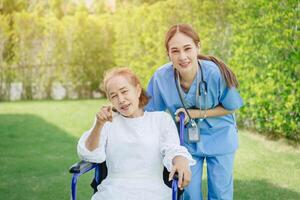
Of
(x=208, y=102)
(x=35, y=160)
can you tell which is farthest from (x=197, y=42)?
(x=35, y=160)

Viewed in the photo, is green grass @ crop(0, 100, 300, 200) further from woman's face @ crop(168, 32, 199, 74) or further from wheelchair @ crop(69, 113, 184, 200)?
woman's face @ crop(168, 32, 199, 74)

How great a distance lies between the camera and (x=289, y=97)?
6355 mm

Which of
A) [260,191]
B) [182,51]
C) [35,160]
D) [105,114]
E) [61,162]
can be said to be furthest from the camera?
[35,160]

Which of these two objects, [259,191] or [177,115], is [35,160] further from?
[177,115]

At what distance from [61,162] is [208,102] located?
3082 mm

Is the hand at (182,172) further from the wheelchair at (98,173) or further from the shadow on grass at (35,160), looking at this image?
the shadow on grass at (35,160)

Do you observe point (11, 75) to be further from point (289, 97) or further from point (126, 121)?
point (126, 121)

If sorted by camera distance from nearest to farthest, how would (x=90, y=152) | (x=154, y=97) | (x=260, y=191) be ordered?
(x=90, y=152) → (x=154, y=97) → (x=260, y=191)

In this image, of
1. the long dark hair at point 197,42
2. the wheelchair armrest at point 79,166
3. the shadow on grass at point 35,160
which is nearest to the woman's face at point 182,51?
the long dark hair at point 197,42

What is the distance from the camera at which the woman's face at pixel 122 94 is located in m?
3.09

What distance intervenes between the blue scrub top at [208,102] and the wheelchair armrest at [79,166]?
567 millimetres

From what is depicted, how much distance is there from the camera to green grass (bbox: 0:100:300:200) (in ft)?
16.2

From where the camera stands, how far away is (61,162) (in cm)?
609

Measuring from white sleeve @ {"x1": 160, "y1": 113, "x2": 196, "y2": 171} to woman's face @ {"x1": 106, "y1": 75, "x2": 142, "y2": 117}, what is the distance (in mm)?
200
